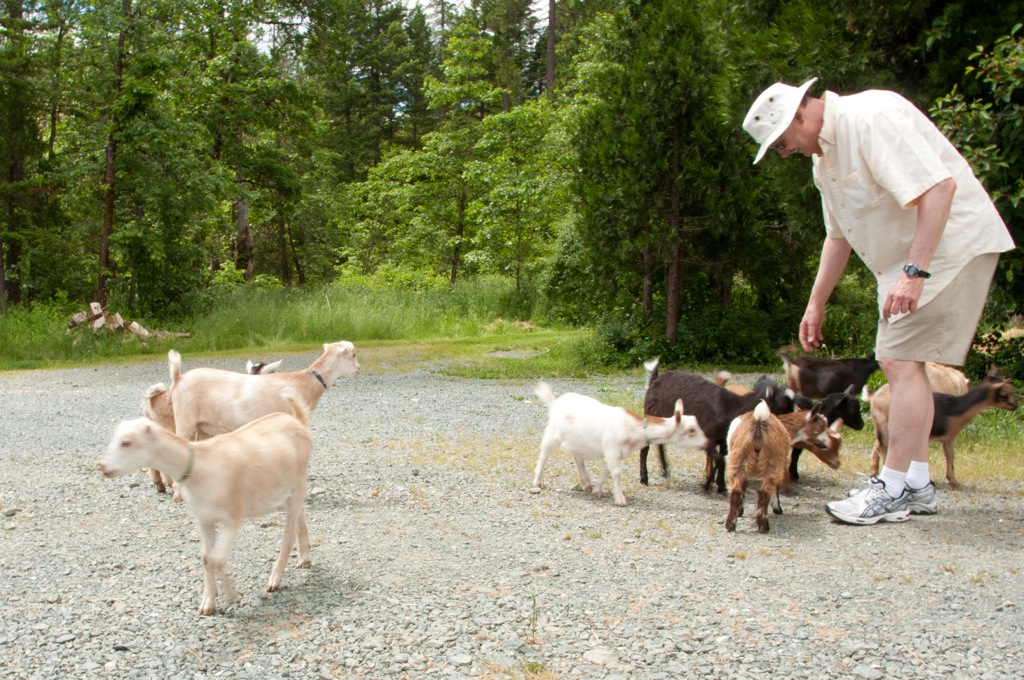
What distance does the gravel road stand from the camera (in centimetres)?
338

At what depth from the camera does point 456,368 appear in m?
14.2

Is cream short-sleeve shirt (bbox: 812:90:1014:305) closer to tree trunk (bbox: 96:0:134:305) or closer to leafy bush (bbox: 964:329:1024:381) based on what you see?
leafy bush (bbox: 964:329:1024:381)

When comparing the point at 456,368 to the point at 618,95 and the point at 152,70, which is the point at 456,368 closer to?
the point at 618,95

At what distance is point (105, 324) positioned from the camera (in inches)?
691

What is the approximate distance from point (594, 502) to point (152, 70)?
1643cm

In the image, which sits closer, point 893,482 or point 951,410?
point 893,482

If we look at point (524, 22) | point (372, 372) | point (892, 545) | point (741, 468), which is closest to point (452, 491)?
point (741, 468)

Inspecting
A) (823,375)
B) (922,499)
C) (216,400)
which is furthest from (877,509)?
(216,400)

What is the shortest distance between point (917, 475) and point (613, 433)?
73.6 inches

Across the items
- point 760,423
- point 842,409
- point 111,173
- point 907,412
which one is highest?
point 111,173

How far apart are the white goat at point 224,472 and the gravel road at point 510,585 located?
270 mm

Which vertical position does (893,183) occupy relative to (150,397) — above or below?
above

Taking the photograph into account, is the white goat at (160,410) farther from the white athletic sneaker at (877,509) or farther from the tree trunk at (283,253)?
the tree trunk at (283,253)

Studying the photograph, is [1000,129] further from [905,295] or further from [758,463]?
[758,463]
